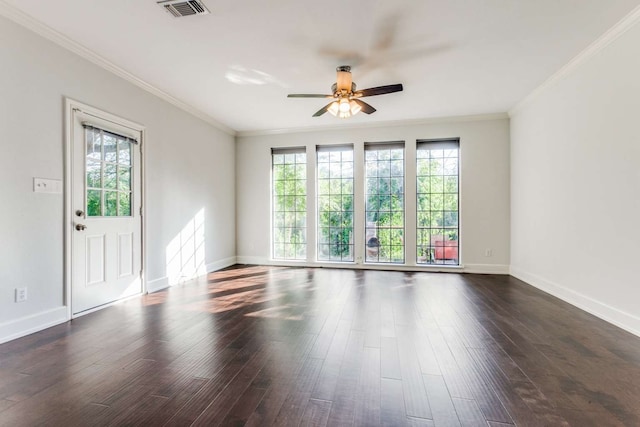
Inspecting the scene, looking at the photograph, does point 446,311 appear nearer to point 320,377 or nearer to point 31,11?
point 320,377

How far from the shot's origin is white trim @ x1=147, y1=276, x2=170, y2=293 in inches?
162

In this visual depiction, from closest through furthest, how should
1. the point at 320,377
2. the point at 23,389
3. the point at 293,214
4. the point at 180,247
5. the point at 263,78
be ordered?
the point at 23,389 < the point at 320,377 < the point at 263,78 < the point at 180,247 < the point at 293,214

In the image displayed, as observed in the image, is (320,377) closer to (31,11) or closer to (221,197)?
(31,11)

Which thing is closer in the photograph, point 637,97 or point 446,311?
point 637,97

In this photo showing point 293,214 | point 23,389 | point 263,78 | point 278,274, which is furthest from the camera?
point 293,214

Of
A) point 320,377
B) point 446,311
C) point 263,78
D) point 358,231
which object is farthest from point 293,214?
point 320,377

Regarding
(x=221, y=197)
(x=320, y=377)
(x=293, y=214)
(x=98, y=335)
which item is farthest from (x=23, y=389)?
(x=293, y=214)

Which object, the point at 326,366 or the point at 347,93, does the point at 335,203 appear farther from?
the point at 326,366

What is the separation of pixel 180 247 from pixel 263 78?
2.85 meters

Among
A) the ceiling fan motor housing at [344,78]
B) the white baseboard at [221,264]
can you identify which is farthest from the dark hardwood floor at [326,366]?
the ceiling fan motor housing at [344,78]

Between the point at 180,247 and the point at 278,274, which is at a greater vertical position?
the point at 180,247

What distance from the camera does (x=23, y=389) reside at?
5.99 ft

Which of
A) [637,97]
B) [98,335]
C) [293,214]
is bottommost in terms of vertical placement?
[98,335]

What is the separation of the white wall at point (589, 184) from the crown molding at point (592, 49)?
0.04 meters
